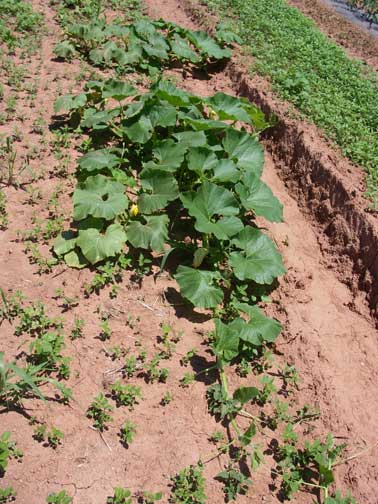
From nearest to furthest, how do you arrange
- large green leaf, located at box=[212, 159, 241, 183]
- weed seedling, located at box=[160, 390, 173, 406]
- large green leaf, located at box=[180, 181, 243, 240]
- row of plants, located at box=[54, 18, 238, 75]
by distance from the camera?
weed seedling, located at box=[160, 390, 173, 406] → large green leaf, located at box=[180, 181, 243, 240] → large green leaf, located at box=[212, 159, 241, 183] → row of plants, located at box=[54, 18, 238, 75]

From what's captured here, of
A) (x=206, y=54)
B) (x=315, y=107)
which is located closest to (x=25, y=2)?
(x=206, y=54)

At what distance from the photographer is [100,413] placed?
335cm

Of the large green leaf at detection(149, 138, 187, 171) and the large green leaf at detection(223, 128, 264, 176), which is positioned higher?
the large green leaf at detection(223, 128, 264, 176)

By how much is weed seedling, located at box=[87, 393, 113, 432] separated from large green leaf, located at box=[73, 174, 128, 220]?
1.55 metres

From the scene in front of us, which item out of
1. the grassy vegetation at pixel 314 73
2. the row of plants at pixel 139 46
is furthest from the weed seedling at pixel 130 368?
the row of plants at pixel 139 46

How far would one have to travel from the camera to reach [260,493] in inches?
127

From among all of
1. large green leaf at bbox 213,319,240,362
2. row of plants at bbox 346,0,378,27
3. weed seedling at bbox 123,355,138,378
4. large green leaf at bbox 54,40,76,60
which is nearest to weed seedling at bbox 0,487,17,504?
weed seedling at bbox 123,355,138,378

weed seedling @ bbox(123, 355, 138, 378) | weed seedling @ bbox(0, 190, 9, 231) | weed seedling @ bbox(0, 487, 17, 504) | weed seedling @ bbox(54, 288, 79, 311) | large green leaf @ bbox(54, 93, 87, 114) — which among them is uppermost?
large green leaf @ bbox(54, 93, 87, 114)

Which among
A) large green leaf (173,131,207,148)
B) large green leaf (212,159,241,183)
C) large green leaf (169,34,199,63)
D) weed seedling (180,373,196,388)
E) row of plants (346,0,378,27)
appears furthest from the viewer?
row of plants (346,0,378,27)

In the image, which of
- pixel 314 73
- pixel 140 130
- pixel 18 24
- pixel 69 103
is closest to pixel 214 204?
pixel 140 130

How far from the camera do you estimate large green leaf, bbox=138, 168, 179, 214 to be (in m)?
4.46

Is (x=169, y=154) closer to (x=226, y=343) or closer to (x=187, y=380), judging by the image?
(x=226, y=343)

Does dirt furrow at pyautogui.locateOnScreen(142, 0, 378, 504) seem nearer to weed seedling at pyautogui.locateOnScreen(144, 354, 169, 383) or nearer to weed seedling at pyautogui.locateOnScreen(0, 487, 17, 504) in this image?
weed seedling at pyautogui.locateOnScreen(144, 354, 169, 383)

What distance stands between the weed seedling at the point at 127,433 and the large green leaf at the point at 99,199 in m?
1.70
